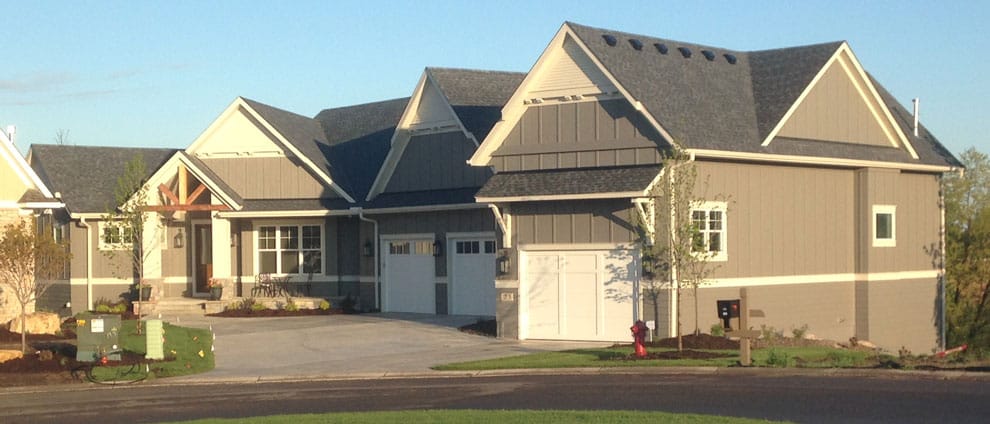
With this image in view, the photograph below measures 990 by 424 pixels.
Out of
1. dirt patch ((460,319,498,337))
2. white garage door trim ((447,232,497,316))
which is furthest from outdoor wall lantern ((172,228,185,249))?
dirt patch ((460,319,498,337))

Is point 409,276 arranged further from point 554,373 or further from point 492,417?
point 492,417

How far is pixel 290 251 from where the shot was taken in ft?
127

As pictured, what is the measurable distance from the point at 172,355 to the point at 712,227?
11.7m

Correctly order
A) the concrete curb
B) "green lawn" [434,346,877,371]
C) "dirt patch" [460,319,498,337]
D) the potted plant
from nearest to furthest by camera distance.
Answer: the concrete curb < "green lawn" [434,346,877,371] < "dirt patch" [460,319,498,337] < the potted plant

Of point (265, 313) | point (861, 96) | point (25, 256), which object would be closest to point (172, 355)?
point (25, 256)

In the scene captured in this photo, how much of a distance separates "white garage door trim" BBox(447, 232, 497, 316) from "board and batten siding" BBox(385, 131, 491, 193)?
1.55 m

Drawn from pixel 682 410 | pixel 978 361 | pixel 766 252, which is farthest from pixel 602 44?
pixel 682 410

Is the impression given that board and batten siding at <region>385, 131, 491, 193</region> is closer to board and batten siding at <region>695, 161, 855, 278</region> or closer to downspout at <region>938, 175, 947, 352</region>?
board and batten siding at <region>695, 161, 855, 278</region>

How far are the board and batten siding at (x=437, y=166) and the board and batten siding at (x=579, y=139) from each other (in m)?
4.89

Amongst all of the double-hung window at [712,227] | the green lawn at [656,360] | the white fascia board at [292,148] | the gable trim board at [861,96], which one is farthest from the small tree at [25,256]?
the gable trim board at [861,96]

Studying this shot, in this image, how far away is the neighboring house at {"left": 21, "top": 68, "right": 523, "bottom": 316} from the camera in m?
35.4

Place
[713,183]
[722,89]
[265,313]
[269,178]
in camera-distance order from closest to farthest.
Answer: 1. [713,183]
2. [722,89]
3. [265,313]
4. [269,178]

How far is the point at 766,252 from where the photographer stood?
28.5 metres

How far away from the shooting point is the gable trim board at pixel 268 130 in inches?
1517
